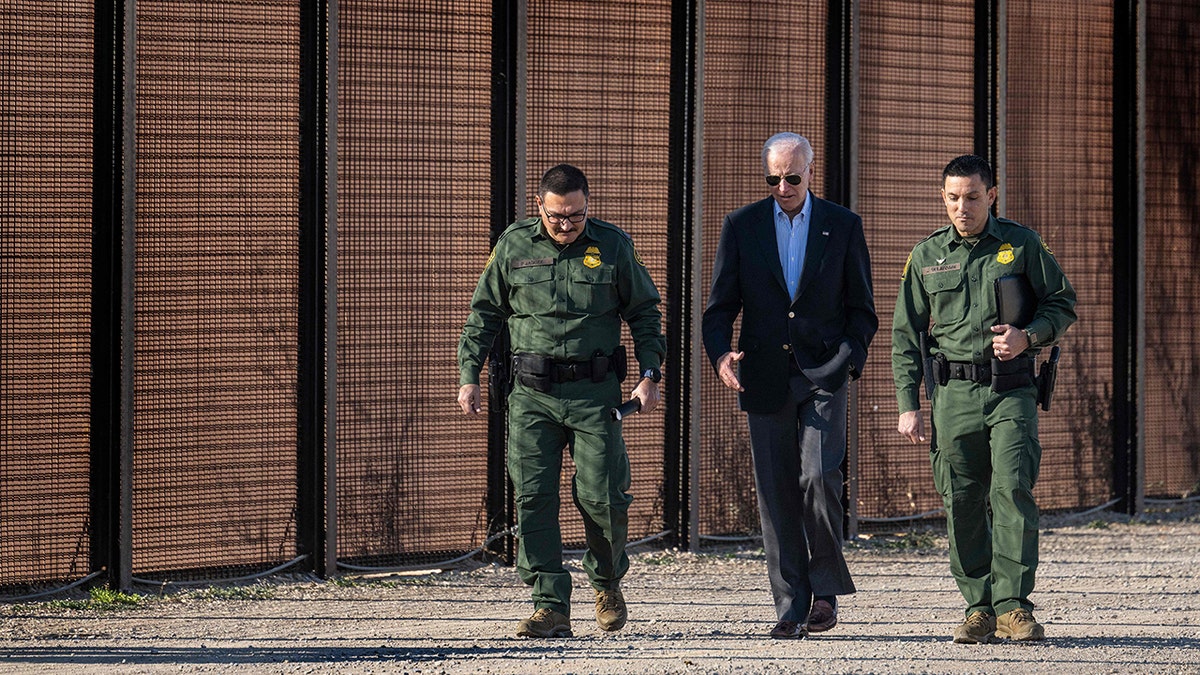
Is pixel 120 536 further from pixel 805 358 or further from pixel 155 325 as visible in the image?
pixel 805 358

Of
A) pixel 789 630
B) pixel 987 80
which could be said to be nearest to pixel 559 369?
pixel 789 630

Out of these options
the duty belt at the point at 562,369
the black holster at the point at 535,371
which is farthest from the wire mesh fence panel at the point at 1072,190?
the black holster at the point at 535,371

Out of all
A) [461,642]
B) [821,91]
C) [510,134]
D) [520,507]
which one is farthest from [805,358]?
[821,91]

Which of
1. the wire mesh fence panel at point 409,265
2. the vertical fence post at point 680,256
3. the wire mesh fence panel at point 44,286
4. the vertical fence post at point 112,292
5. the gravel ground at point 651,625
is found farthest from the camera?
the vertical fence post at point 680,256

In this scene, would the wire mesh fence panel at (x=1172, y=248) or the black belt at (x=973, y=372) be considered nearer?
the black belt at (x=973, y=372)

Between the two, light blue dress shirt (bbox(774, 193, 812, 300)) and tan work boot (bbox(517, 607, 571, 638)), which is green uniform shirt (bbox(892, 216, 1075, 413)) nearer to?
light blue dress shirt (bbox(774, 193, 812, 300))

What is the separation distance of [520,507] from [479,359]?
0.64m

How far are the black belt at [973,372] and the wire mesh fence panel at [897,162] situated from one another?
294 centimetres

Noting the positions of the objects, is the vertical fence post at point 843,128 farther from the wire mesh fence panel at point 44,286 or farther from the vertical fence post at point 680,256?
the wire mesh fence panel at point 44,286

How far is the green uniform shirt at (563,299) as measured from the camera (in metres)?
6.46

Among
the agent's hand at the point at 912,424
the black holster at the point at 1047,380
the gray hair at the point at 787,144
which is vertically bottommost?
the agent's hand at the point at 912,424

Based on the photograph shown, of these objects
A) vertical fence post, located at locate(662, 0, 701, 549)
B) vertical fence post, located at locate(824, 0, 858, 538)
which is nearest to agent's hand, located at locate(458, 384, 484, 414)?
vertical fence post, located at locate(662, 0, 701, 549)

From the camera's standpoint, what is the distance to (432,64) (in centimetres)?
811

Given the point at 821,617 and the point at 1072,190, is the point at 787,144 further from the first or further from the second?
the point at 1072,190
